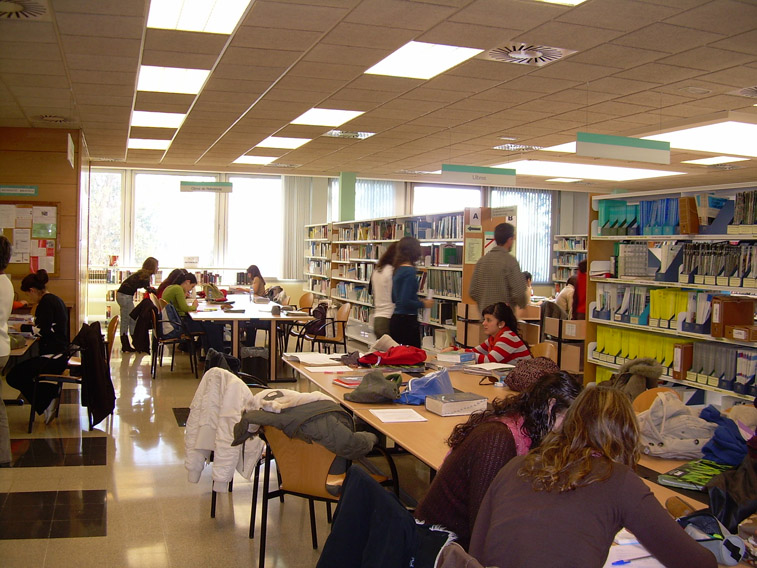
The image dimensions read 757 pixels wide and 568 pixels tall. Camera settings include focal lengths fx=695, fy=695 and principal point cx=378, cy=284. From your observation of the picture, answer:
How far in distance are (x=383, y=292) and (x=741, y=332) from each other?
3014 mm

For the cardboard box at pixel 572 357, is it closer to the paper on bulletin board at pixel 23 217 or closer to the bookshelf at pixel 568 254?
the paper on bulletin board at pixel 23 217

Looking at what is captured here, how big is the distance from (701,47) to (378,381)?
12.6 feet

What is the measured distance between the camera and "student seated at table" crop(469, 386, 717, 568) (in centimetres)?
171

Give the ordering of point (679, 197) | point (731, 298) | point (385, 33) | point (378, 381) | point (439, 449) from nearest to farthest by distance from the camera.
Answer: point (439, 449), point (378, 381), point (731, 298), point (679, 197), point (385, 33)

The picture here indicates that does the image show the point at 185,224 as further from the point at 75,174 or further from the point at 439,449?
the point at 439,449

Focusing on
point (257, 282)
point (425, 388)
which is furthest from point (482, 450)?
point (257, 282)

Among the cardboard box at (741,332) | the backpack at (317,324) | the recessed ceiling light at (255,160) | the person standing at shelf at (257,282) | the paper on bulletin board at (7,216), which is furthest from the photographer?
the recessed ceiling light at (255,160)

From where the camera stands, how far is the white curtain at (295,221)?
1546cm

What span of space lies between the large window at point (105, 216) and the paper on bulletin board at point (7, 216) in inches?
211

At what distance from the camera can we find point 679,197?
4906 mm

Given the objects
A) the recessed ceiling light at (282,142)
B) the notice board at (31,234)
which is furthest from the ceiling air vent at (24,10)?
the recessed ceiling light at (282,142)

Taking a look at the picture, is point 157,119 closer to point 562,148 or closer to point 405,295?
point 405,295

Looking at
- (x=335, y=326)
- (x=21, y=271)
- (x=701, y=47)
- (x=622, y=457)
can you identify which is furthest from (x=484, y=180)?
(x=622, y=457)

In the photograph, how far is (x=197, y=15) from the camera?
5.04 meters
